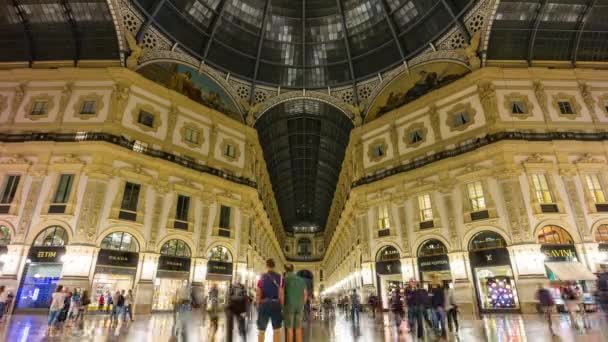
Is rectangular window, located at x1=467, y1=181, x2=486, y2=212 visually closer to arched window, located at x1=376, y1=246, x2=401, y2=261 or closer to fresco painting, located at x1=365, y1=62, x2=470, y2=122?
arched window, located at x1=376, y1=246, x2=401, y2=261

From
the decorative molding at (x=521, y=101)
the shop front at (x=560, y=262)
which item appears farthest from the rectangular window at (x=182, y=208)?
the decorative molding at (x=521, y=101)

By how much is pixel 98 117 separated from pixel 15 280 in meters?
11.9

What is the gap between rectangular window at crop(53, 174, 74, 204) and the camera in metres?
21.0

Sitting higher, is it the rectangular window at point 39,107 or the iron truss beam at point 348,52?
the iron truss beam at point 348,52

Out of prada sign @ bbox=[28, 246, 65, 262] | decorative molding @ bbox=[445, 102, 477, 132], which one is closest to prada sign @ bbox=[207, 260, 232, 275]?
prada sign @ bbox=[28, 246, 65, 262]

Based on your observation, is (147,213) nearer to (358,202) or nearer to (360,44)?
(358,202)

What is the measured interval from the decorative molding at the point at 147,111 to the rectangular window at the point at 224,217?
346 inches

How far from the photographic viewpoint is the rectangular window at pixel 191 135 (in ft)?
89.3

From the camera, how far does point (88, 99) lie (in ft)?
78.2

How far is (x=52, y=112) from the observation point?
2341 centimetres

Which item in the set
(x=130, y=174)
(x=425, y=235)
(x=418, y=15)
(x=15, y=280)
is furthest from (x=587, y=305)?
(x=15, y=280)

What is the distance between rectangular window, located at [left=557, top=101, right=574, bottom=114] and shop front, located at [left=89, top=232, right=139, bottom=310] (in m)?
33.2

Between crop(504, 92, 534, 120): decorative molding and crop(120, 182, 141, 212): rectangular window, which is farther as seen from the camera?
crop(504, 92, 534, 120): decorative molding

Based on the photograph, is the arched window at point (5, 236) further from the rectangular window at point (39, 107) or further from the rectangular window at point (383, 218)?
the rectangular window at point (383, 218)
